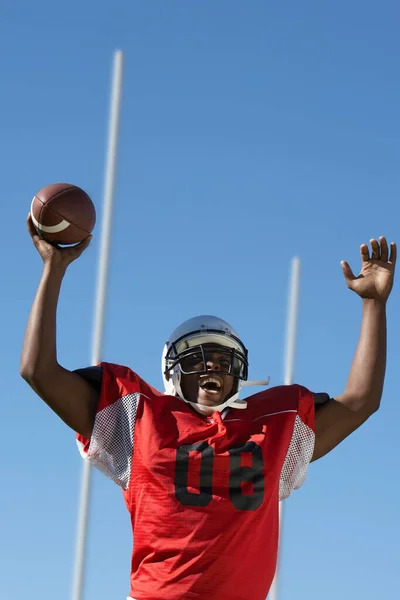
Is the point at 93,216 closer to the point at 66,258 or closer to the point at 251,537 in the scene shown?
the point at 66,258

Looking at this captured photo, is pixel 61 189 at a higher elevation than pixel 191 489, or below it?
higher

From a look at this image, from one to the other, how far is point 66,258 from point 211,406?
950 mm

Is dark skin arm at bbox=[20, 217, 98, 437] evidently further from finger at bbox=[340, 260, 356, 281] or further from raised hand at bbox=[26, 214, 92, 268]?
finger at bbox=[340, 260, 356, 281]

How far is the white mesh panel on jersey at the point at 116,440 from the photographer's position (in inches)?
179

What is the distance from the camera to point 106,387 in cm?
460

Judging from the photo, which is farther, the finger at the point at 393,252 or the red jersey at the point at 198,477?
the finger at the point at 393,252

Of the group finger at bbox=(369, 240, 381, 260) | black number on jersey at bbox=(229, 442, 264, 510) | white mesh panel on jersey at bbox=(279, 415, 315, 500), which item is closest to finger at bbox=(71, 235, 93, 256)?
black number on jersey at bbox=(229, 442, 264, 510)

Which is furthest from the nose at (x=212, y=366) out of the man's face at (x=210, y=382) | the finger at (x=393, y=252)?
Answer: the finger at (x=393, y=252)

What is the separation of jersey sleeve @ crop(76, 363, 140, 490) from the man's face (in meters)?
0.30

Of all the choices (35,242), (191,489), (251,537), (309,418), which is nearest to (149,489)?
(191,489)

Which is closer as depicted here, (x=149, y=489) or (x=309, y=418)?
(x=149, y=489)

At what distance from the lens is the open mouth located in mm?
4738

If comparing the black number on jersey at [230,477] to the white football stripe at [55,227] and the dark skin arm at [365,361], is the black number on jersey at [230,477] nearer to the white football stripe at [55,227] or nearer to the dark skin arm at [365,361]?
the dark skin arm at [365,361]

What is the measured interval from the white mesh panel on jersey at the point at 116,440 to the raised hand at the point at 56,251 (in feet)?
2.19
